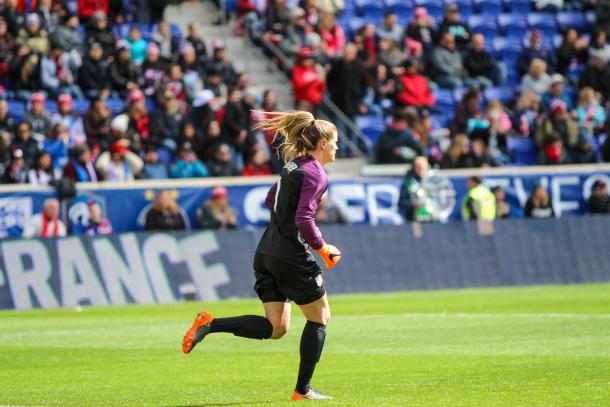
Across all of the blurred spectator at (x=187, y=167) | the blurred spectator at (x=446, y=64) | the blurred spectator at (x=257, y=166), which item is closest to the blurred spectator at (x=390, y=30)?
the blurred spectator at (x=446, y=64)

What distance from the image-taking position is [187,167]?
2423cm

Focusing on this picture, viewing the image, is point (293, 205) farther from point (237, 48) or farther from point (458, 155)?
point (237, 48)

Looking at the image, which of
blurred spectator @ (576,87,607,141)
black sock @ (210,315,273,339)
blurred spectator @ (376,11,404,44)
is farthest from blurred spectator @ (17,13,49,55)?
black sock @ (210,315,273,339)

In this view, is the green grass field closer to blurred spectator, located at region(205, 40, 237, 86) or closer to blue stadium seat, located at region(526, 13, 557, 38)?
blurred spectator, located at region(205, 40, 237, 86)

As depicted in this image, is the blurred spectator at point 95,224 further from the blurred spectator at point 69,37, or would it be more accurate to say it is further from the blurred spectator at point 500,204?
the blurred spectator at point 500,204

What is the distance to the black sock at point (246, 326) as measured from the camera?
9.12 meters

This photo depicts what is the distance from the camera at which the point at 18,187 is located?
2225 cm

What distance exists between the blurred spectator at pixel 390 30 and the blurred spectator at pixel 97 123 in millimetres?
7829

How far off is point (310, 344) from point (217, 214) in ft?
47.4

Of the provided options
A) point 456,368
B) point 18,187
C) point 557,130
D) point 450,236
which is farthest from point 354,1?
point 456,368

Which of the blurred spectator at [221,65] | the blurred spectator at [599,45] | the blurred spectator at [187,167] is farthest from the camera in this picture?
the blurred spectator at [599,45]

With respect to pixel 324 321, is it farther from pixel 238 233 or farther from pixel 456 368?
pixel 238 233

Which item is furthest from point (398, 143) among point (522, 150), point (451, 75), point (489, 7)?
point (489, 7)

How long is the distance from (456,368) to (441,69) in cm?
1972
